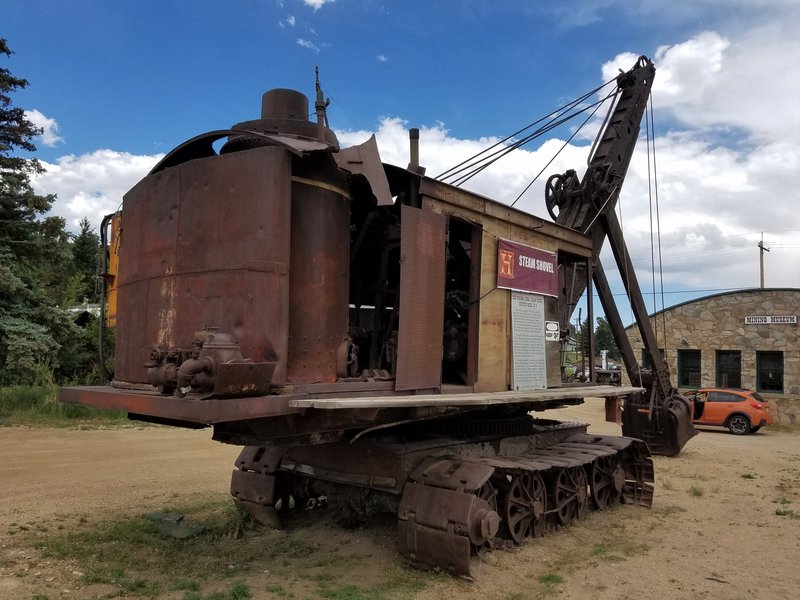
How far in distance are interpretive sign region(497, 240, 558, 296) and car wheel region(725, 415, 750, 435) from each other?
16.5 m

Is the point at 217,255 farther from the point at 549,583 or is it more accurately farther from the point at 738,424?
the point at 738,424

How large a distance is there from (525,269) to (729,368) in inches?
837

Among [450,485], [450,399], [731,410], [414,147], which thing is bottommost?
[731,410]

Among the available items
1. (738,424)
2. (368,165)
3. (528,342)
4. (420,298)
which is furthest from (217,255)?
(738,424)

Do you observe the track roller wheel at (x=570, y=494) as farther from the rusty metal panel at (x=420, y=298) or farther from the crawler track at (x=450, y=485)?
the rusty metal panel at (x=420, y=298)

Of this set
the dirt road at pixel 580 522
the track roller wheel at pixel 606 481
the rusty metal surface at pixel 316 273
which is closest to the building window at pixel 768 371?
the dirt road at pixel 580 522

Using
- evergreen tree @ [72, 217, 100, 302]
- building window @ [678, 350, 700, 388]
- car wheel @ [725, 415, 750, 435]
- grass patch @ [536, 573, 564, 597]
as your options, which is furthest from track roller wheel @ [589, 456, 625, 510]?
evergreen tree @ [72, 217, 100, 302]

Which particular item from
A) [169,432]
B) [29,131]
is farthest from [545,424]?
[29,131]

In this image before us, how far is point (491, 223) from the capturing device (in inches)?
275

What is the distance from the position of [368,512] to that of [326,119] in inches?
175

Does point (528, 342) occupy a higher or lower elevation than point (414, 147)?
lower

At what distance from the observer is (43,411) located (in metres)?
16.8

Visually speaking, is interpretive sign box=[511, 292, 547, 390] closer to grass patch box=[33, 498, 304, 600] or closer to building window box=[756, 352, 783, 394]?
grass patch box=[33, 498, 304, 600]

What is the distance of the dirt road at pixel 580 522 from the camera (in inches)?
234
